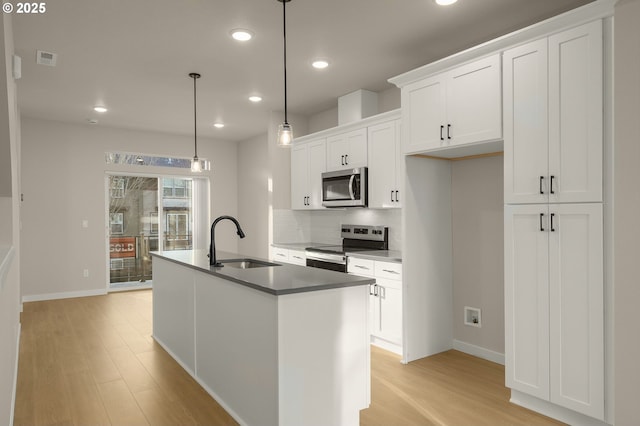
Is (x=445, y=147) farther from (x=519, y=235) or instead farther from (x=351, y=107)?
(x=351, y=107)

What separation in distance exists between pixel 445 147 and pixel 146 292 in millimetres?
5817

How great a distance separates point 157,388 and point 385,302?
2.08 m

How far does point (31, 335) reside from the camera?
4547mm

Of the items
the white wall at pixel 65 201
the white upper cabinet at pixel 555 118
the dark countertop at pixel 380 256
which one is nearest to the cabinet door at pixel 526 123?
the white upper cabinet at pixel 555 118

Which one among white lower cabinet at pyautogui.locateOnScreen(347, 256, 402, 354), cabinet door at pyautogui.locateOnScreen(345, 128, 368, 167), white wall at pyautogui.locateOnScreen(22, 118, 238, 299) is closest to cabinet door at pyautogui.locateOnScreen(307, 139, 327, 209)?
cabinet door at pyautogui.locateOnScreen(345, 128, 368, 167)

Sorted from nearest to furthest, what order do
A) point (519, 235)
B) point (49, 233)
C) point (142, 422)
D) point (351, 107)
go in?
point (142, 422), point (519, 235), point (351, 107), point (49, 233)

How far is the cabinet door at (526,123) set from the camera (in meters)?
2.70

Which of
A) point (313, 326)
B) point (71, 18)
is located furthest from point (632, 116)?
point (71, 18)

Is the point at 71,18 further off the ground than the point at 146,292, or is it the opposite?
the point at 71,18

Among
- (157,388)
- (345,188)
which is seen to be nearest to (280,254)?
(345,188)

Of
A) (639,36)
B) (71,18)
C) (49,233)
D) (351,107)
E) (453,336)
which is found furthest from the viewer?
(49,233)

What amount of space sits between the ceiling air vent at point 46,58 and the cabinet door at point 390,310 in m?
3.69

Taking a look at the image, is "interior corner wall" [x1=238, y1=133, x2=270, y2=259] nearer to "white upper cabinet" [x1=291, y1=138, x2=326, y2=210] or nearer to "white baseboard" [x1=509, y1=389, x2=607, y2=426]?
"white upper cabinet" [x1=291, y1=138, x2=326, y2=210]

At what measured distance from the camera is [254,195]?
7723mm
